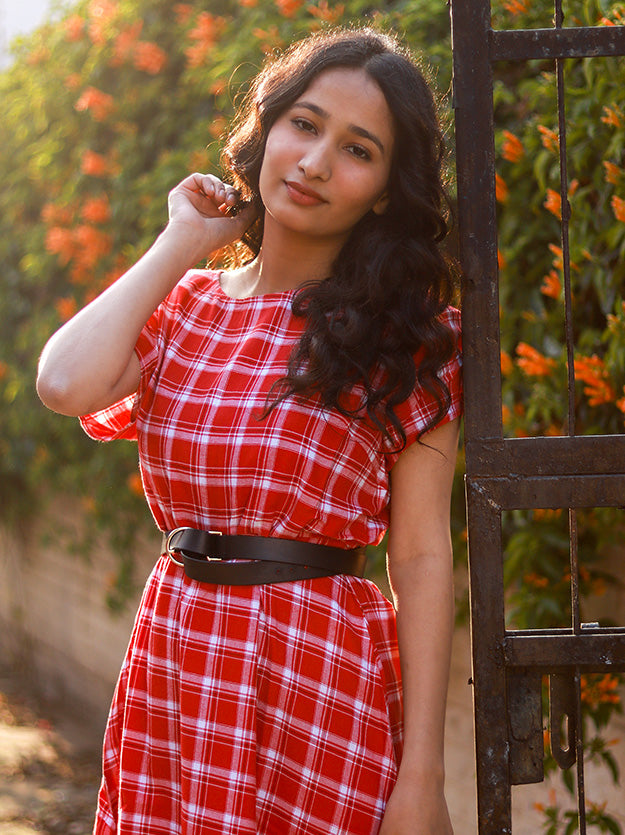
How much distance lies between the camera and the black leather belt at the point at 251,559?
5.08 ft

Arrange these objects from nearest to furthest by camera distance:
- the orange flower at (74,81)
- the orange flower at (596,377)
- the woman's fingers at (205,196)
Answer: the woman's fingers at (205,196)
the orange flower at (596,377)
the orange flower at (74,81)

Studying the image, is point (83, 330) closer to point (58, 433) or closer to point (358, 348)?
point (358, 348)

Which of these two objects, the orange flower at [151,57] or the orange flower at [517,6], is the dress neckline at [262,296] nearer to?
the orange flower at [517,6]

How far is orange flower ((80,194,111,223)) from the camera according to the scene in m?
3.79

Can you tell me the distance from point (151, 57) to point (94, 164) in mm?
455

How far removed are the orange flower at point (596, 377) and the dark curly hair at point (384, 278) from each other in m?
0.45

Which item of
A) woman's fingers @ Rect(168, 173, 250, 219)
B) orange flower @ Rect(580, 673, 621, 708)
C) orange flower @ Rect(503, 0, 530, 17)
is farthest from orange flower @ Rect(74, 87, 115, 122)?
orange flower @ Rect(580, 673, 621, 708)

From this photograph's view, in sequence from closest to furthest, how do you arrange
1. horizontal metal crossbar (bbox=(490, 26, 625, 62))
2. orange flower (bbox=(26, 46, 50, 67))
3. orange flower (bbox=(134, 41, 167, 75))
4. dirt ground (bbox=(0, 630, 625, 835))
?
1. horizontal metal crossbar (bbox=(490, 26, 625, 62))
2. dirt ground (bbox=(0, 630, 625, 835))
3. orange flower (bbox=(134, 41, 167, 75))
4. orange flower (bbox=(26, 46, 50, 67))

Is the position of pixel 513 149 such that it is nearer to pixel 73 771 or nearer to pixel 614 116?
pixel 614 116

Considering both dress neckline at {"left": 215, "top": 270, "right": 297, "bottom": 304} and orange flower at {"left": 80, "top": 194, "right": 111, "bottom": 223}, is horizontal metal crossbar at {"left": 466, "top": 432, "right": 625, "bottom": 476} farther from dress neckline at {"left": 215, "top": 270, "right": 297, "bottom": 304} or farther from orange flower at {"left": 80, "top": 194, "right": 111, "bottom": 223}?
orange flower at {"left": 80, "top": 194, "right": 111, "bottom": 223}

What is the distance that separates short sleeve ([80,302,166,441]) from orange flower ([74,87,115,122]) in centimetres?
238

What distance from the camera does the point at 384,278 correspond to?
1.63 metres

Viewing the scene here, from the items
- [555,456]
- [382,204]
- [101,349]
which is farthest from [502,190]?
[101,349]

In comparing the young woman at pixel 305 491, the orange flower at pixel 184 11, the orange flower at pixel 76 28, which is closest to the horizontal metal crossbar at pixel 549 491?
the young woman at pixel 305 491
